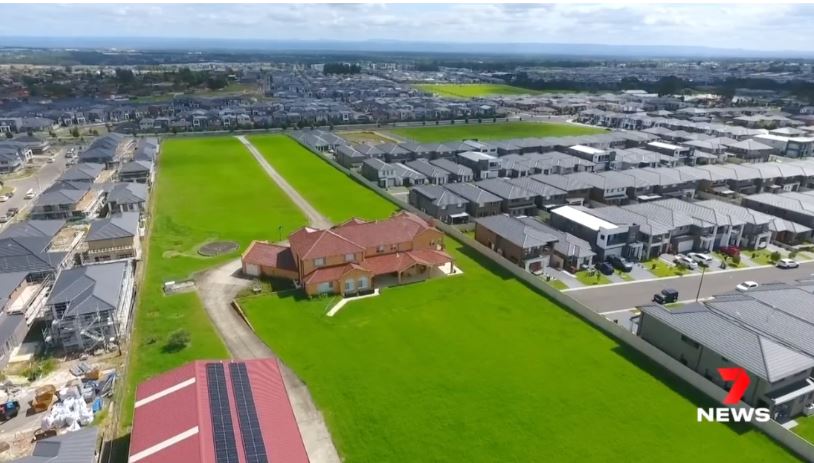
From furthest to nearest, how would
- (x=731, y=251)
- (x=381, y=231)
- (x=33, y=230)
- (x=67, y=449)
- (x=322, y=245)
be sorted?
(x=731, y=251)
(x=33, y=230)
(x=381, y=231)
(x=322, y=245)
(x=67, y=449)

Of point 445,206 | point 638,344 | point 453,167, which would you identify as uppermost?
point 453,167

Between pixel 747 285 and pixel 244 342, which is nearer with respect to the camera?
pixel 244 342

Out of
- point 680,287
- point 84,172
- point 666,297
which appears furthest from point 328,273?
point 84,172

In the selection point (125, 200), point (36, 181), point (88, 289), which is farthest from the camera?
point (36, 181)

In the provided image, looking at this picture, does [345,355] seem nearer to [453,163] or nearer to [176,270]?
[176,270]

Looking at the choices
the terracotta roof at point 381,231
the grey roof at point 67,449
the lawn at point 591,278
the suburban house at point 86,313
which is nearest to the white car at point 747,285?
the lawn at point 591,278

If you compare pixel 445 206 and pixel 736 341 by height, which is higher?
pixel 736 341

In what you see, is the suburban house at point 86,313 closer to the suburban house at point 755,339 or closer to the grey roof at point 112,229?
the grey roof at point 112,229

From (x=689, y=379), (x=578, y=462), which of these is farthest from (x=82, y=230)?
(x=689, y=379)

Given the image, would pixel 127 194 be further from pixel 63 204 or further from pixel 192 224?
pixel 192 224
